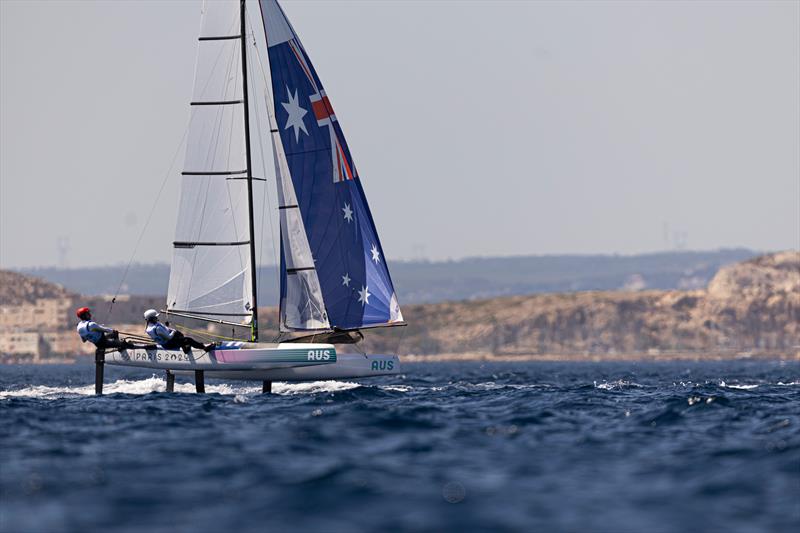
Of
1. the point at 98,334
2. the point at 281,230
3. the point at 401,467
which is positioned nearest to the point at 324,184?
the point at 281,230

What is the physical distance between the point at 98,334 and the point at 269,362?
502 centimetres

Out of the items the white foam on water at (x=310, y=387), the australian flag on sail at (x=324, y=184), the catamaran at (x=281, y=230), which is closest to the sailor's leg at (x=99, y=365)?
the catamaran at (x=281, y=230)

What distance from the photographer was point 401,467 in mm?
18219

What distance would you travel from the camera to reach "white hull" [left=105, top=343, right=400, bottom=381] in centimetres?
3403

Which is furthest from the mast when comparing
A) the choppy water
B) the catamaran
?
the choppy water

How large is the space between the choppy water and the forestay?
703 centimetres

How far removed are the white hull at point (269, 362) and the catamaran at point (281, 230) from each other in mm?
27

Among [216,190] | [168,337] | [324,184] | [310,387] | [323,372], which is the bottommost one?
[310,387]

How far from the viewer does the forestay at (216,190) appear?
3553cm

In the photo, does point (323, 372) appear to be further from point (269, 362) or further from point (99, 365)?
point (99, 365)

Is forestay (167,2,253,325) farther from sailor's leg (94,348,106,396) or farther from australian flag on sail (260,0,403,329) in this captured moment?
sailor's leg (94,348,106,396)

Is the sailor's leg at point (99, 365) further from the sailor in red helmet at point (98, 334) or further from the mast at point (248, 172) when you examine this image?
the mast at point (248, 172)

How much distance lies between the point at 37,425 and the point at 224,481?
8.79m

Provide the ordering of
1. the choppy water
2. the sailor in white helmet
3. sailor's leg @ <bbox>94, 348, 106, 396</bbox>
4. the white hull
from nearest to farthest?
the choppy water → the white hull → the sailor in white helmet → sailor's leg @ <bbox>94, 348, 106, 396</bbox>
